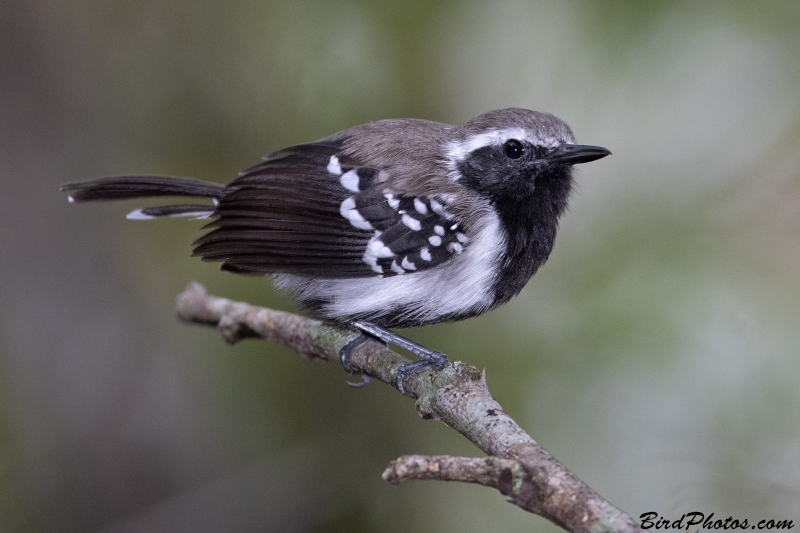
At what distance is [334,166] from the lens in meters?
3.14

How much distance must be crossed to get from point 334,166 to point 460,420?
1.26m

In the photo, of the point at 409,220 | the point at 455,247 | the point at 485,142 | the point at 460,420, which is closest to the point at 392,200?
the point at 409,220

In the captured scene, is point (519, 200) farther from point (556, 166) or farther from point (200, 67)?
point (200, 67)

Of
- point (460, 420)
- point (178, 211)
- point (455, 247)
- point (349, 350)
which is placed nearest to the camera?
point (460, 420)

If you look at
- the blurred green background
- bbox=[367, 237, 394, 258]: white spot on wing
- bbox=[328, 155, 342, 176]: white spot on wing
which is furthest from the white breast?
the blurred green background

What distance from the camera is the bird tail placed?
350 cm

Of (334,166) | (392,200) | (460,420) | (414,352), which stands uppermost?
(334,166)

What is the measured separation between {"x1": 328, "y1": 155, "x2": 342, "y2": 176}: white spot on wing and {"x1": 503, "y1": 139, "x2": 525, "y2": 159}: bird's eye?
0.71 meters

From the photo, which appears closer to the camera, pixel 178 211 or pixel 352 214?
pixel 352 214

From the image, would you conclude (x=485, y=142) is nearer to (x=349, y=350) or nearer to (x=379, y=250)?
(x=379, y=250)

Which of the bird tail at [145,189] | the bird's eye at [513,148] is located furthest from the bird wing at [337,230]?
the bird tail at [145,189]

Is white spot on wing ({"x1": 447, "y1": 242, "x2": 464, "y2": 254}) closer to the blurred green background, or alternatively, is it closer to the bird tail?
the blurred green background

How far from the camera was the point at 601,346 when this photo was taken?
370 cm

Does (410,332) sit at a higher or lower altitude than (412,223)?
higher
